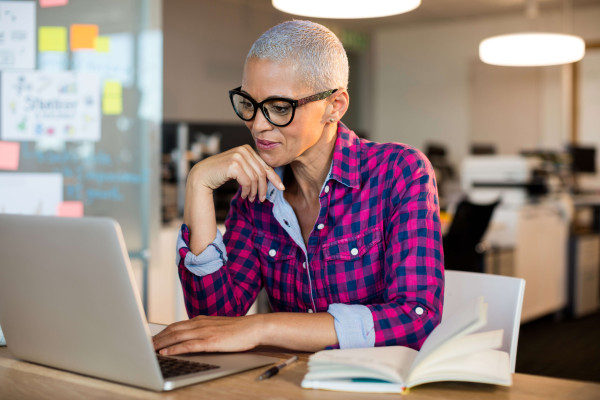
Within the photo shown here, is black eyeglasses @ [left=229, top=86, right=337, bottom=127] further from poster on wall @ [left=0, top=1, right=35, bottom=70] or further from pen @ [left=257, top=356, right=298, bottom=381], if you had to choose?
poster on wall @ [left=0, top=1, right=35, bottom=70]

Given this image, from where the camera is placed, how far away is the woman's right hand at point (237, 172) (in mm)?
1554

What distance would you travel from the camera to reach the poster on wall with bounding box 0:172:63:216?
263 centimetres

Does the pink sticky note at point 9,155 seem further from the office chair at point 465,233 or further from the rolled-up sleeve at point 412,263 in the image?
the office chair at point 465,233

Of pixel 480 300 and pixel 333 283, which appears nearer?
pixel 480 300

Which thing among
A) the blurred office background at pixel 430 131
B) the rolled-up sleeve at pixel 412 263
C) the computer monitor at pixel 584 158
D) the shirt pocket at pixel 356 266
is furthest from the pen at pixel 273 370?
the computer monitor at pixel 584 158

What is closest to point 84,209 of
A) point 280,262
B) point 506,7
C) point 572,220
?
point 280,262

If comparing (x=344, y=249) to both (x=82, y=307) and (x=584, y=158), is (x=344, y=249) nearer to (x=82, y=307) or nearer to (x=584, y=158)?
(x=82, y=307)

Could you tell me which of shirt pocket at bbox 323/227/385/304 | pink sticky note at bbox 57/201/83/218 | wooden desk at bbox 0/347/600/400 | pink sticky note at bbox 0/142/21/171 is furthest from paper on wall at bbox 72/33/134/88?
wooden desk at bbox 0/347/600/400

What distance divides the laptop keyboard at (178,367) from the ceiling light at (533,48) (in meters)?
3.83

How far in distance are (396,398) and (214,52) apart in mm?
7340

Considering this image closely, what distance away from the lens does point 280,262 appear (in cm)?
169

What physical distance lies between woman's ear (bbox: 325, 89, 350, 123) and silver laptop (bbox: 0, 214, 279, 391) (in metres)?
0.62

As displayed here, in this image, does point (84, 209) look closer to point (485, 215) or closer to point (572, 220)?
point (485, 215)

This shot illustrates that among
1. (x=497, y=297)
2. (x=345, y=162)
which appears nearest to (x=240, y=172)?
(x=345, y=162)
